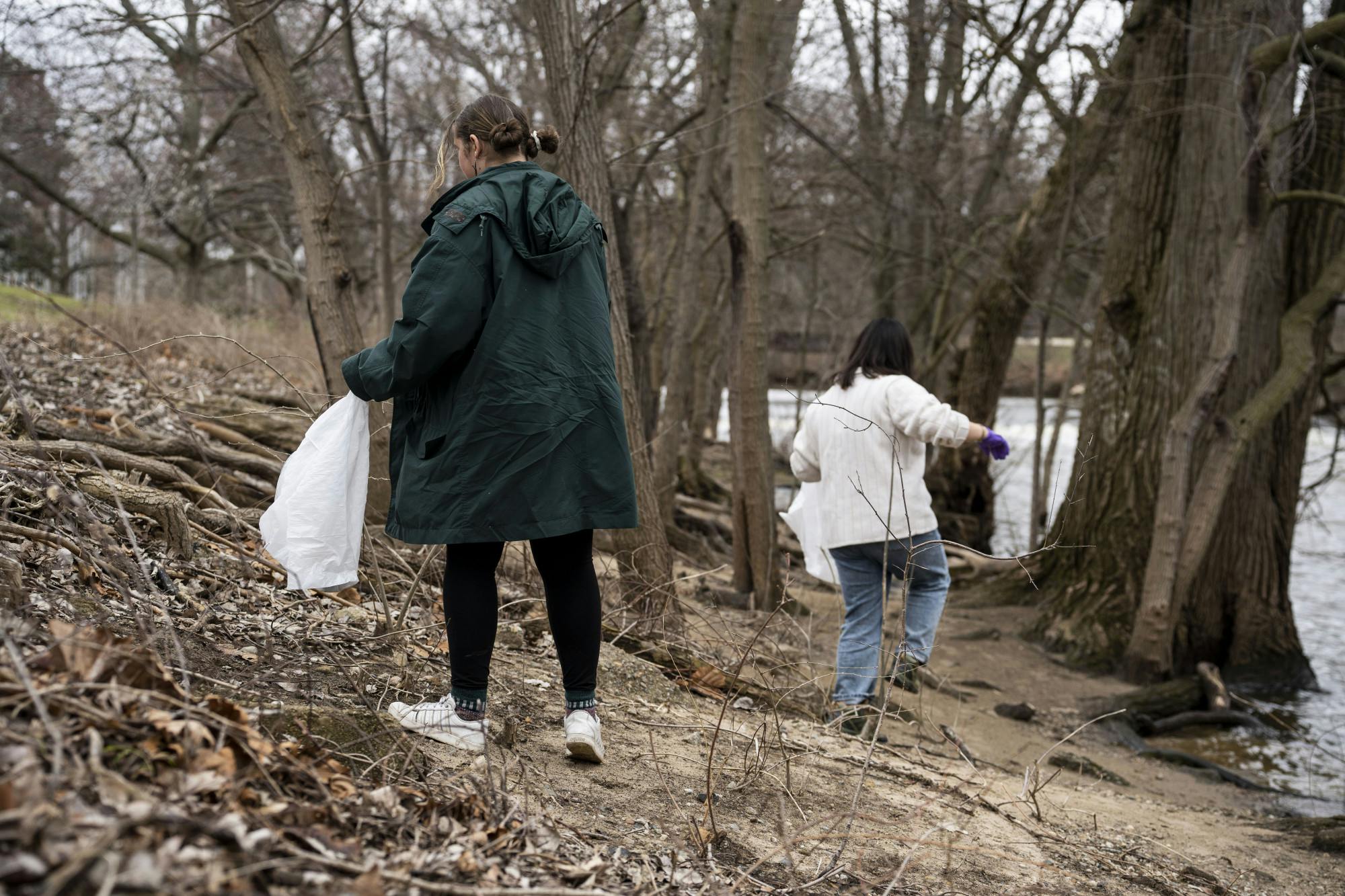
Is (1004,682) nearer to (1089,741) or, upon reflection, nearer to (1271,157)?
(1089,741)

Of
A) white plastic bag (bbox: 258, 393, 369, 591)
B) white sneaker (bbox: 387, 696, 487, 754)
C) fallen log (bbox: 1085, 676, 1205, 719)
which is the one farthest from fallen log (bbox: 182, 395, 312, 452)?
fallen log (bbox: 1085, 676, 1205, 719)

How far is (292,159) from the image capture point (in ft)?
16.1

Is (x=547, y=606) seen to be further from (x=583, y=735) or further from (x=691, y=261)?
(x=691, y=261)

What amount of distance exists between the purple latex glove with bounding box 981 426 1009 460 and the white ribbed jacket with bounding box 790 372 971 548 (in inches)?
4.0

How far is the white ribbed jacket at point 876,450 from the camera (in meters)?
4.45

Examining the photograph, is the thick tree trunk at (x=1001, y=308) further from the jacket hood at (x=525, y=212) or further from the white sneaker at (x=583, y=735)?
the white sneaker at (x=583, y=735)

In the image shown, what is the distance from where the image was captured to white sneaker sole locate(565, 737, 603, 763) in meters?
3.08

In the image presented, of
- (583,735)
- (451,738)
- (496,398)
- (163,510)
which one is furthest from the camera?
(163,510)

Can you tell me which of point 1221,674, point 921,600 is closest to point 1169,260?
point 1221,674

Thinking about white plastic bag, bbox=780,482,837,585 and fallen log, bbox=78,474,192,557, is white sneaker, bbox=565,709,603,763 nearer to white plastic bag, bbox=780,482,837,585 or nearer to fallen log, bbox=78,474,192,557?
fallen log, bbox=78,474,192,557

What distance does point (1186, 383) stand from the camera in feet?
24.0

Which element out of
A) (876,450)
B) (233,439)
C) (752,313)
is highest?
(752,313)

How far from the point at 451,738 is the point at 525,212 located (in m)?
1.46

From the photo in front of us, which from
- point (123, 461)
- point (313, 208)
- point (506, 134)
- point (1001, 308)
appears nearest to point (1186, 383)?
point (1001, 308)
